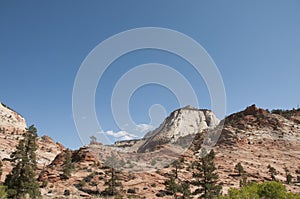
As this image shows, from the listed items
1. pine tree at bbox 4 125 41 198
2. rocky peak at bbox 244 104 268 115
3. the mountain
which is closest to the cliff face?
the mountain

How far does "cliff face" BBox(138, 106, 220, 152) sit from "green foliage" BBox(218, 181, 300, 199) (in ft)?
260

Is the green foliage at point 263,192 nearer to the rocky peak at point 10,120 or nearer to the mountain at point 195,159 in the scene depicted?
the mountain at point 195,159

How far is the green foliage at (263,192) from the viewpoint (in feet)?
75.7

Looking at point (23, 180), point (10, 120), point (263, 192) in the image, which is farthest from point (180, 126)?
point (23, 180)

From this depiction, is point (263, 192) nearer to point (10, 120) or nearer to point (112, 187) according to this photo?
point (112, 187)

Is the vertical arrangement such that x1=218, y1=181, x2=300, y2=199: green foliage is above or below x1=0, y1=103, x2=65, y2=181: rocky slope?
below

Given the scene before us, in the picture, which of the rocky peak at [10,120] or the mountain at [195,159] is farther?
the rocky peak at [10,120]

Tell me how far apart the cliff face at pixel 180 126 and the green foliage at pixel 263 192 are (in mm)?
79154

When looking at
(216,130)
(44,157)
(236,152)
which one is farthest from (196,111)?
(44,157)

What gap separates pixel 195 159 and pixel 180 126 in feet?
179

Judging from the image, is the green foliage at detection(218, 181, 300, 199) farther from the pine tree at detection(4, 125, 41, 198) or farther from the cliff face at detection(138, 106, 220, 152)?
the cliff face at detection(138, 106, 220, 152)

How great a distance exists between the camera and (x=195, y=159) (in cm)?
6606

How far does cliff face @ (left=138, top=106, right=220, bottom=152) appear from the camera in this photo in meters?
114

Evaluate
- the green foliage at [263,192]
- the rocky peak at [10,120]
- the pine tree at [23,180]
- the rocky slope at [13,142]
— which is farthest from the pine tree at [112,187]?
the rocky peak at [10,120]
